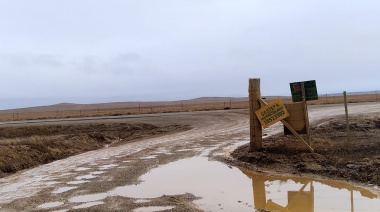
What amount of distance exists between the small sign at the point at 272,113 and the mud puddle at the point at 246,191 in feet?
6.77

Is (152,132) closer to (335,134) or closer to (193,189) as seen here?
(335,134)

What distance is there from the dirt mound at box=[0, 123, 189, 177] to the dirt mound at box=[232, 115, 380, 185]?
785 centimetres

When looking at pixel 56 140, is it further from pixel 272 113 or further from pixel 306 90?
pixel 306 90

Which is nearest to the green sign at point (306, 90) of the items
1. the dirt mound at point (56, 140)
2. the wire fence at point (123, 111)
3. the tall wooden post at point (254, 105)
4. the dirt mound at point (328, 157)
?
the tall wooden post at point (254, 105)

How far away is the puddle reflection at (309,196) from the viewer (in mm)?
7512

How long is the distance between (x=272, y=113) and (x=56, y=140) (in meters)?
12.9

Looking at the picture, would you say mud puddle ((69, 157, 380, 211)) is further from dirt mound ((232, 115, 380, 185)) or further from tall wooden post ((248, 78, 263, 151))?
tall wooden post ((248, 78, 263, 151))

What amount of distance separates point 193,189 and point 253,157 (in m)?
3.80

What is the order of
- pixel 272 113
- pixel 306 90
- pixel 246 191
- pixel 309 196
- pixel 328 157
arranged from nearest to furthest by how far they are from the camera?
1. pixel 309 196
2. pixel 246 191
3. pixel 328 157
4. pixel 306 90
5. pixel 272 113

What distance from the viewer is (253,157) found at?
12516 millimetres

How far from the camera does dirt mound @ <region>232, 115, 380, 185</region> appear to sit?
381 inches

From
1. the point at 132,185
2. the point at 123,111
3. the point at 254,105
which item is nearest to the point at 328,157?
the point at 254,105

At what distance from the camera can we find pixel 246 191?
29.5 feet

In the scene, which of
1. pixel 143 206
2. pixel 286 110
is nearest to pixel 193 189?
pixel 143 206
